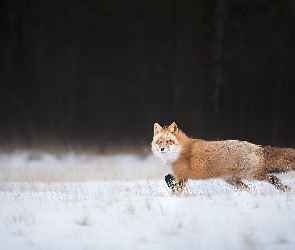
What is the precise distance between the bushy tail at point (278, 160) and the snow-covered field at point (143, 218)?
0.99 ft

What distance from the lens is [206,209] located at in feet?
16.5

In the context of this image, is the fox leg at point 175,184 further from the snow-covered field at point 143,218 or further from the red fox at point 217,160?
the snow-covered field at point 143,218

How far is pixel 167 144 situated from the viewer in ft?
21.2

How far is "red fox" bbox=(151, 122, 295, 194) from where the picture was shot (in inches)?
250

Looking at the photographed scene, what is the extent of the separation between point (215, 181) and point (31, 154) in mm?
4636

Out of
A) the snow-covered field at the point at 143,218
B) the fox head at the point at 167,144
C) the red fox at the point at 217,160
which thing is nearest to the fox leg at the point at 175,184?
the red fox at the point at 217,160

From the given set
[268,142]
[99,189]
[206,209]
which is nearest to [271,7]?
[268,142]

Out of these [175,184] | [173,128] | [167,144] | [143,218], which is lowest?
[175,184]

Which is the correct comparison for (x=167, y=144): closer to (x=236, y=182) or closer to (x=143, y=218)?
(x=236, y=182)

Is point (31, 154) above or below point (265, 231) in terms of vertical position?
below

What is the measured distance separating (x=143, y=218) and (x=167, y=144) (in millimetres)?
1891

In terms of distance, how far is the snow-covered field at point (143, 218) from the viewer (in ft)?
13.4

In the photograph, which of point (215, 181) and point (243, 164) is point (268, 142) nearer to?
point (215, 181)

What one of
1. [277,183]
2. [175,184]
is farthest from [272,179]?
[175,184]
